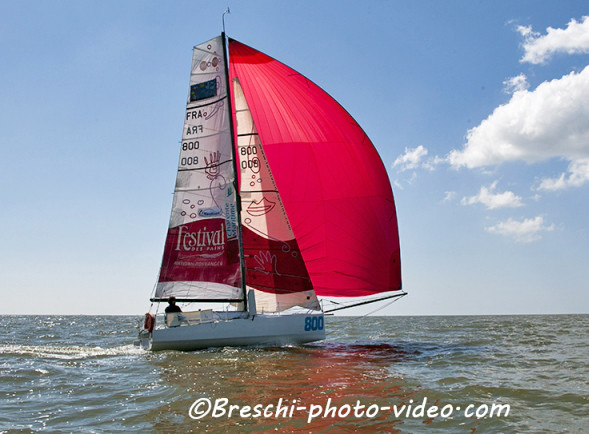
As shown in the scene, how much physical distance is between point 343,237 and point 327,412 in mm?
8124

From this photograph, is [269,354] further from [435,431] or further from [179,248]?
[435,431]

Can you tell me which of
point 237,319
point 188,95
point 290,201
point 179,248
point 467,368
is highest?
point 188,95

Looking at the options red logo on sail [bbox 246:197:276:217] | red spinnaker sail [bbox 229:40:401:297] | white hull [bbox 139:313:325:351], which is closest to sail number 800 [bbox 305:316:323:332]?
white hull [bbox 139:313:325:351]

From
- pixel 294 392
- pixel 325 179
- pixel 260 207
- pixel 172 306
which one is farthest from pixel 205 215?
pixel 294 392

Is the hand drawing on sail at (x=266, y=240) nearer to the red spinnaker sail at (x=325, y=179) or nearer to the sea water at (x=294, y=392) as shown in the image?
the red spinnaker sail at (x=325, y=179)

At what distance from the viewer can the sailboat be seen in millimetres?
13828

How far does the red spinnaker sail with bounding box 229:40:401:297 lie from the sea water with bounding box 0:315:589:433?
2.57 metres

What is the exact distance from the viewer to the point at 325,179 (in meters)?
15.4

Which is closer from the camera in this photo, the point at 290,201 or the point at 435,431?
the point at 435,431

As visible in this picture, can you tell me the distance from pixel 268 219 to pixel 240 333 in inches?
131

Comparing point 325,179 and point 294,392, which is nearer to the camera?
point 294,392

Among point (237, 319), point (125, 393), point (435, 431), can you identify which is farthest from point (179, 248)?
point (435, 431)

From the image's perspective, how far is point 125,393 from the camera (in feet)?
28.0

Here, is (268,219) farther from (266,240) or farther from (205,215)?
(205,215)
